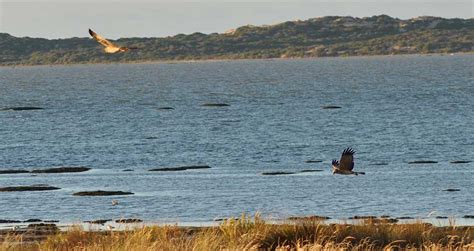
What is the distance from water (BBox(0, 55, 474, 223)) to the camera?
53.3 metres

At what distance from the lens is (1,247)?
797 inches

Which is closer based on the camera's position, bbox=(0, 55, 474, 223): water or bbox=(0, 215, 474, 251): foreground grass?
bbox=(0, 215, 474, 251): foreground grass

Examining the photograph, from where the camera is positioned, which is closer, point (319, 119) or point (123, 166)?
point (123, 166)

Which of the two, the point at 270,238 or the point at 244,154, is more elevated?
the point at 270,238

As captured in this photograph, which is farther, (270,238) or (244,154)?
(244,154)

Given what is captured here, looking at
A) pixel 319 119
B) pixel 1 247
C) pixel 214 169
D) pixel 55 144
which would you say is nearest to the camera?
pixel 1 247

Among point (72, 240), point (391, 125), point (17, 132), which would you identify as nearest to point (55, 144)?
point (17, 132)

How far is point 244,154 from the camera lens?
86.5m

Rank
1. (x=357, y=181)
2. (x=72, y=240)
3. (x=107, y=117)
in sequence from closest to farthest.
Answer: (x=72, y=240)
(x=357, y=181)
(x=107, y=117)

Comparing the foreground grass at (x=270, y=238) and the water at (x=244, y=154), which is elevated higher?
the foreground grass at (x=270, y=238)

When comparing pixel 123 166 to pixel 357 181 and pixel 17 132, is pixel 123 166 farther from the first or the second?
pixel 17 132

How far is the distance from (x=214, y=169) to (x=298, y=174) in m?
7.10

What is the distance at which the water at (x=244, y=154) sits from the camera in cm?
5328

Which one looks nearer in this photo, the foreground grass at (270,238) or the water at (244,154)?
the foreground grass at (270,238)
